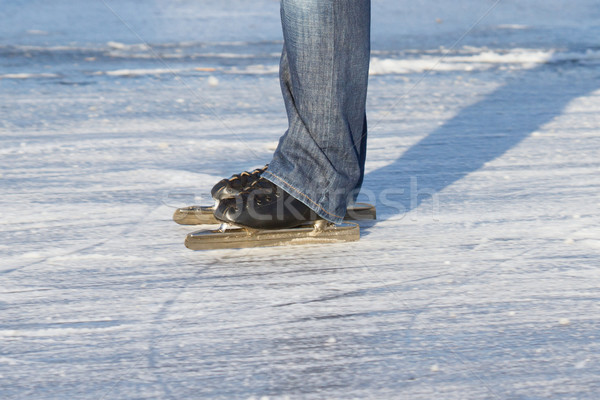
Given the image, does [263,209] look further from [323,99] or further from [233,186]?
[323,99]

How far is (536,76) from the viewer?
388 cm

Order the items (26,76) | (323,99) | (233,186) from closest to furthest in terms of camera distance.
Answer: (323,99)
(233,186)
(26,76)

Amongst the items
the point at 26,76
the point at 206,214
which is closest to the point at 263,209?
the point at 206,214

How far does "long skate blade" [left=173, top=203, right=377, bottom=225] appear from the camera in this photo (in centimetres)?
175

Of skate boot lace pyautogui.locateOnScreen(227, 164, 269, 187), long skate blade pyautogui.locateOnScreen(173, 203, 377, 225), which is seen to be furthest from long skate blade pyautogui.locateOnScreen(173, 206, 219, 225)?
skate boot lace pyautogui.locateOnScreen(227, 164, 269, 187)

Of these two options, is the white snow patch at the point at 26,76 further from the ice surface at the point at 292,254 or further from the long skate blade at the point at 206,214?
the long skate blade at the point at 206,214

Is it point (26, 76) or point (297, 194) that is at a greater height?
point (26, 76)

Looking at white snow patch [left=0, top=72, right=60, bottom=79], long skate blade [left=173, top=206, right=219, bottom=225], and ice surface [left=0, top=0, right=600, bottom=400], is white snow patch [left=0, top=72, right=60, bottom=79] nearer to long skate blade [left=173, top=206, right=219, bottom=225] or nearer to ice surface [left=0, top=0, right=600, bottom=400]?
ice surface [left=0, top=0, right=600, bottom=400]

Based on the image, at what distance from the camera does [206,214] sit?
5.80ft

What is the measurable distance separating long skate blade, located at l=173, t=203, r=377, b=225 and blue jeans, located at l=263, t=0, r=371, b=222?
0.53ft

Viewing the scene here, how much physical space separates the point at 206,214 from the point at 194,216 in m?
0.03

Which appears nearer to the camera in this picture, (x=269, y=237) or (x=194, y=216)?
(x=269, y=237)

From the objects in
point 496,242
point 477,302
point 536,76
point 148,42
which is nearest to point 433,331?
point 477,302

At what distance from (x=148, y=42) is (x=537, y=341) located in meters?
4.04
